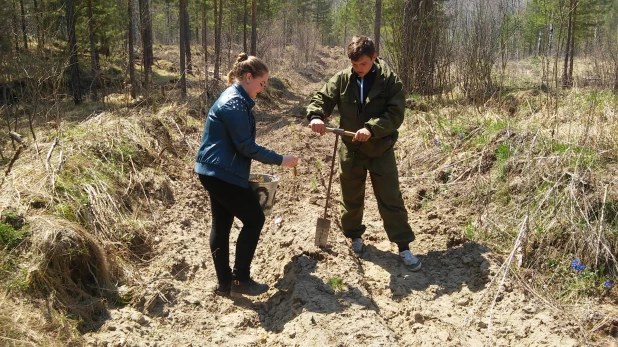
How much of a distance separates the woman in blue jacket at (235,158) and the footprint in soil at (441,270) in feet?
4.19

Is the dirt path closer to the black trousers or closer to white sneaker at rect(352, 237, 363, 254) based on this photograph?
white sneaker at rect(352, 237, 363, 254)

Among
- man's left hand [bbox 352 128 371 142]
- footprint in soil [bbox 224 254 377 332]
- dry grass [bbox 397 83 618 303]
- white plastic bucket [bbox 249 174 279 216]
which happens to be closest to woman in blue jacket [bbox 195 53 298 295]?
white plastic bucket [bbox 249 174 279 216]

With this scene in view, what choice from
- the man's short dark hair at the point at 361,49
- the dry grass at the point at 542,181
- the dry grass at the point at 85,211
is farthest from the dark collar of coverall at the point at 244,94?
the dry grass at the point at 542,181

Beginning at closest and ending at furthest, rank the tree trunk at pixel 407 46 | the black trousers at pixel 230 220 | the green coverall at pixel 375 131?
the black trousers at pixel 230 220, the green coverall at pixel 375 131, the tree trunk at pixel 407 46

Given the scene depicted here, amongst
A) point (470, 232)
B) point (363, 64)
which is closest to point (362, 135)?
point (363, 64)

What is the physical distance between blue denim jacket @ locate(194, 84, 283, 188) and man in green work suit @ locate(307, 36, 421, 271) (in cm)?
72

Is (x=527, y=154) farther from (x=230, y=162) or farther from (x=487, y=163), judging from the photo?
(x=230, y=162)

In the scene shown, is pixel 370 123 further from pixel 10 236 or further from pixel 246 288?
Result: pixel 10 236

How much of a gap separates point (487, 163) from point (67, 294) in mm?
4259

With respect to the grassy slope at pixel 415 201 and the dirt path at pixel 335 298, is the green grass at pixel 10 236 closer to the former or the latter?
the grassy slope at pixel 415 201

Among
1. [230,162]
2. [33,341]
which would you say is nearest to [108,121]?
[230,162]

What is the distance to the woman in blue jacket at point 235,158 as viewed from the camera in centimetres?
325

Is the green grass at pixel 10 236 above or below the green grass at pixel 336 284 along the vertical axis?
above

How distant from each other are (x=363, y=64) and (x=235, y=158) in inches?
51.2
